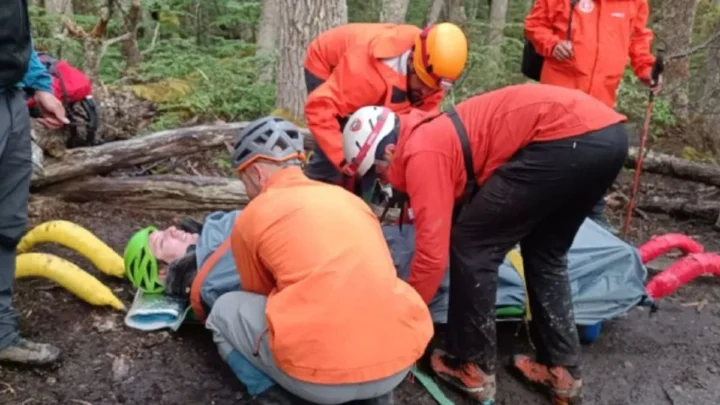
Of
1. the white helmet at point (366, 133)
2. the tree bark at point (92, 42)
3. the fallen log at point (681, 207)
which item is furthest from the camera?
the tree bark at point (92, 42)

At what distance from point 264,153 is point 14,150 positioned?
1293 millimetres

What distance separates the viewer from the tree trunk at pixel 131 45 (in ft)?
27.8

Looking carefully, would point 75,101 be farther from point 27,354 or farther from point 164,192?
point 27,354

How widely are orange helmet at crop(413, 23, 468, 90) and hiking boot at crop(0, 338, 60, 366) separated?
8.77 ft

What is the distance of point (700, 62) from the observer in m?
11.3

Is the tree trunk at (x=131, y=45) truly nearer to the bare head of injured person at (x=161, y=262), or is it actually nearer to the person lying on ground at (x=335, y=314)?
the bare head of injured person at (x=161, y=262)

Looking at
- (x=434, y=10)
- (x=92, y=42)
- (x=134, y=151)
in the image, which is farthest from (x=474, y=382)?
(x=434, y=10)

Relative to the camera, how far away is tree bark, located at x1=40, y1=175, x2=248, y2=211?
5.71m

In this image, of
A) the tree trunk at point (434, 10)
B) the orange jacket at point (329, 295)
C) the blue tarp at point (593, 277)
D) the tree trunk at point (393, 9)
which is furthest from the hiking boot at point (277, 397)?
the tree trunk at point (434, 10)

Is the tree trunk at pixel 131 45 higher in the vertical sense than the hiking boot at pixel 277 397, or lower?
higher

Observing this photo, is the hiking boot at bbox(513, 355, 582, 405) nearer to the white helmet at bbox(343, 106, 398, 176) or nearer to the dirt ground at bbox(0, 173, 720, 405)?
the dirt ground at bbox(0, 173, 720, 405)

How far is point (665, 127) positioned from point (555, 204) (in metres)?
5.99

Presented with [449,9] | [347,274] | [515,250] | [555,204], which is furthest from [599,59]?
[449,9]

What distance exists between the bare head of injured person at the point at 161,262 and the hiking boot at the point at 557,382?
81.4 inches
